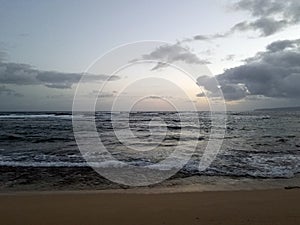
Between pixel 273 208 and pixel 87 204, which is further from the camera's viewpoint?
pixel 87 204

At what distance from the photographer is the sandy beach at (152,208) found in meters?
5.75

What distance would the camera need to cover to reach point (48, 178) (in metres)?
10.1

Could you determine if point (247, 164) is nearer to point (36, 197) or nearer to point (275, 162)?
point (275, 162)

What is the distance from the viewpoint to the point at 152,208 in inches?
259

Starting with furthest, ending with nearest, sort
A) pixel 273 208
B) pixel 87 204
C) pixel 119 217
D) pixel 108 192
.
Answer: pixel 108 192 → pixel 87 204 → pixel 273 208 → pixel 119 217

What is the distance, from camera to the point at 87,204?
695 centimetres

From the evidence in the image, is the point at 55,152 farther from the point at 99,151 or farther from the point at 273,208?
the point at 273,208

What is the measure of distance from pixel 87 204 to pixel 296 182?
653cm

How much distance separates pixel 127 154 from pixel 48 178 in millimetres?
6177

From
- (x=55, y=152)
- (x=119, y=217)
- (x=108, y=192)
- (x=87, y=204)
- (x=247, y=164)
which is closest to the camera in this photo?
(x=119, y=217)

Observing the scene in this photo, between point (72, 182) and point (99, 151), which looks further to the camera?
point (99, 151)

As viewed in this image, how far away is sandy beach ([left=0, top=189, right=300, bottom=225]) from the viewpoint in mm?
5754

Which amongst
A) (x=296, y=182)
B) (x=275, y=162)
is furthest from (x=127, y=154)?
(x=296, y=182)

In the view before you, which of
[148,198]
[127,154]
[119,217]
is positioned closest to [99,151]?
[127,154]
